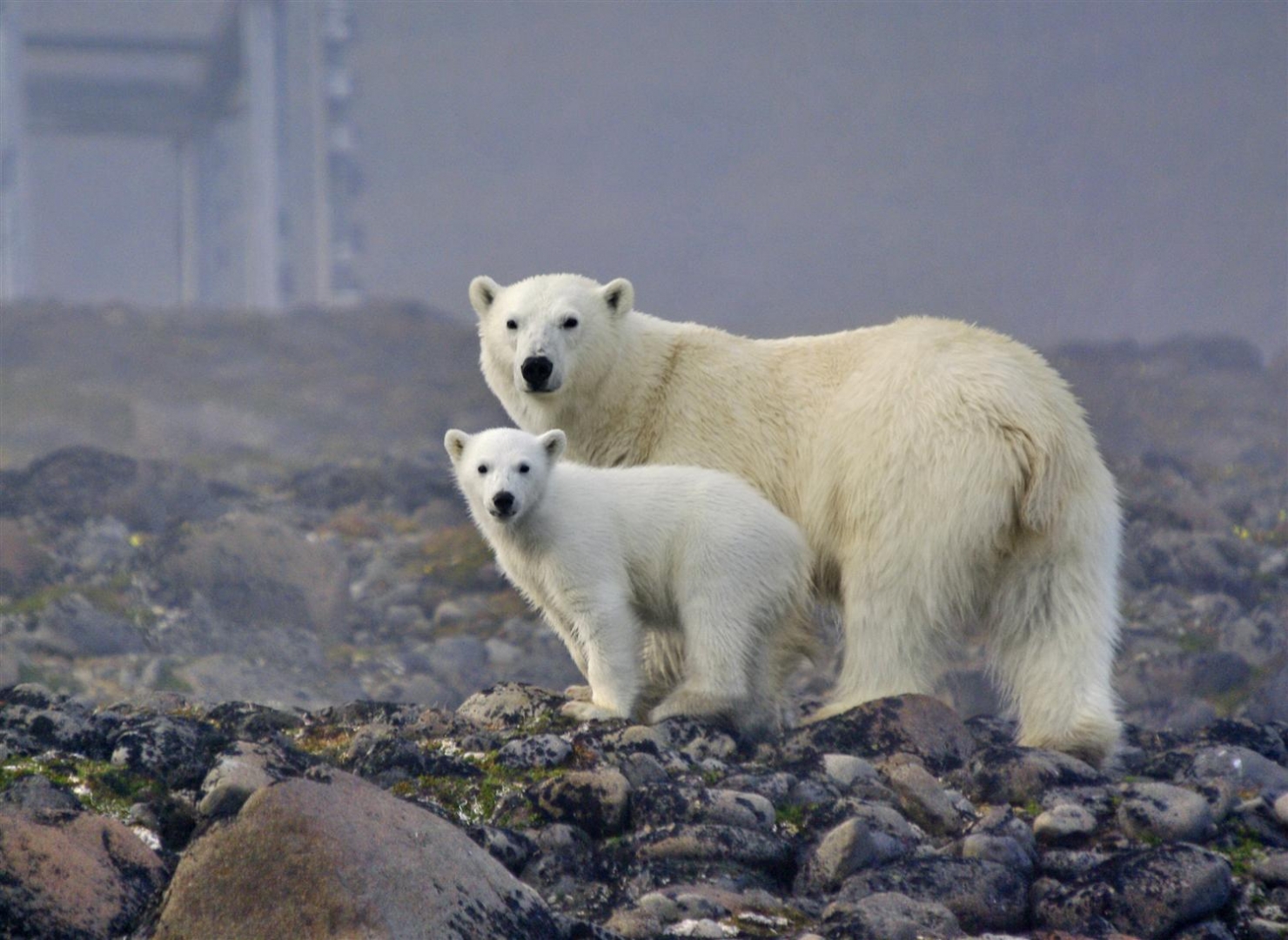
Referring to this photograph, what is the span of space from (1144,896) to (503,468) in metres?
2.31

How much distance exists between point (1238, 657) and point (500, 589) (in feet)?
19.5

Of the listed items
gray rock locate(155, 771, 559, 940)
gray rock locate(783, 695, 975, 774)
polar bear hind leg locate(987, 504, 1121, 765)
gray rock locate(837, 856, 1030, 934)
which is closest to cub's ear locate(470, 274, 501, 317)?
gray rock locate(783, 695, 975, 774)

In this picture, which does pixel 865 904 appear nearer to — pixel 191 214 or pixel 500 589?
pixel 500 589

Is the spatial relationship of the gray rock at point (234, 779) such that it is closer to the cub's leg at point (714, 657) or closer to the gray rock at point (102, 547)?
the cub's leg at point (714, 657)

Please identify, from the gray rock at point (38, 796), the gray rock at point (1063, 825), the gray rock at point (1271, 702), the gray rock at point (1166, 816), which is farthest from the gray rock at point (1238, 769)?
the gray rock at point (38, 796)

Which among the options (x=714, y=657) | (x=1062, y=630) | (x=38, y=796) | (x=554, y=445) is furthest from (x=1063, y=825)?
(x=38, y=796)

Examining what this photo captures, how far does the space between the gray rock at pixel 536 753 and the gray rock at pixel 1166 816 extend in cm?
169

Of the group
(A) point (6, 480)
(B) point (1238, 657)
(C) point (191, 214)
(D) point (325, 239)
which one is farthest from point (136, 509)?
(C) point (191, 214)

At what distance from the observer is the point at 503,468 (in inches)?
185

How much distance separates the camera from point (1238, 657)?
10.5m

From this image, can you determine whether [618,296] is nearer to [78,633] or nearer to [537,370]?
[537,370]

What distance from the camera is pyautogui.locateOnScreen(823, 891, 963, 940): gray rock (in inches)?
138

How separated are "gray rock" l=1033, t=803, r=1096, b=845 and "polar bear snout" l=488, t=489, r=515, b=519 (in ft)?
6.18

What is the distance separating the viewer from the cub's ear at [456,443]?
4953 millimetres
